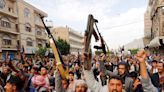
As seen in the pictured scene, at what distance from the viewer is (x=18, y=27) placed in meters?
47.8

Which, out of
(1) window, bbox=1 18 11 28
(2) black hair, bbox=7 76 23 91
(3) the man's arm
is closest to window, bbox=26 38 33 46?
(1) window, bbox=1 18 11 28

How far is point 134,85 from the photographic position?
521cm

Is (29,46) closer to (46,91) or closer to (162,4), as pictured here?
(162,4)

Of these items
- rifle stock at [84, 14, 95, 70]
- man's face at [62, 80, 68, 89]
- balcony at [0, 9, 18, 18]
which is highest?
balcony at [0, 9, 18, 18]

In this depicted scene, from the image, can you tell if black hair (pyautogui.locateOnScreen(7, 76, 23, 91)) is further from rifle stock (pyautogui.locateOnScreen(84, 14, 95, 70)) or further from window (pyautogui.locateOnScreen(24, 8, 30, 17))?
window (pyautogui.locateOnScreen(24, 8, 30, 17))

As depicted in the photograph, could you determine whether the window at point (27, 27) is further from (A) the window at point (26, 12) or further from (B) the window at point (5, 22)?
(B) the window at point (5, 22)

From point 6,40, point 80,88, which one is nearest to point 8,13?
point 6,40

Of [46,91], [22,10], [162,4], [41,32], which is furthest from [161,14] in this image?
[46,91]

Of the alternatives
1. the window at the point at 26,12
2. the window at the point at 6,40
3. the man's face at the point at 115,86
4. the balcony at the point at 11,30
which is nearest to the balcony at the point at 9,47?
the window at the point at 6,40

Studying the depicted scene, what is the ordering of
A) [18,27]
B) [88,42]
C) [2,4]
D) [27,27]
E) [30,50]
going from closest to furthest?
[88,42] < [2,4] < [18,27] < [27,27] < [30,50]

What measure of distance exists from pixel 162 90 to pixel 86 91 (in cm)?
206

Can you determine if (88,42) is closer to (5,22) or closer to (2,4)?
(2,4)

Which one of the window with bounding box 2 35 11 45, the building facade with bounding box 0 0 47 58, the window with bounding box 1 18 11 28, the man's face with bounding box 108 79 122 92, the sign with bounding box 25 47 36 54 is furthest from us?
the sign with bounding box 25 47 36 54

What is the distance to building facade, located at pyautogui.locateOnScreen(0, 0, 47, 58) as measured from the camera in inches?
1672
